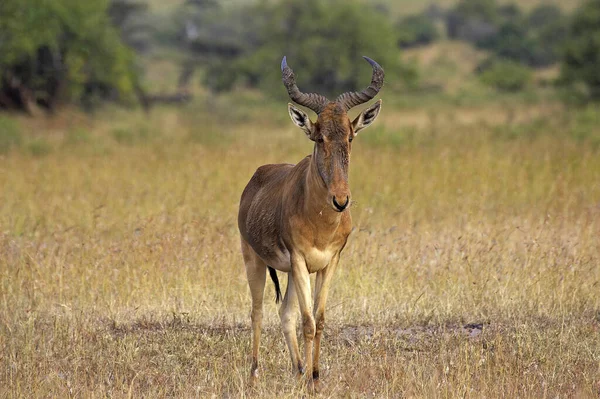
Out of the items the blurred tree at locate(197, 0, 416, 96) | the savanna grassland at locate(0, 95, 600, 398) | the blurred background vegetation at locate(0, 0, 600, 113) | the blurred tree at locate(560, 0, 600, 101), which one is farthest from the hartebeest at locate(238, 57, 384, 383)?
the blurred tree at locate(197, 0, 416, 96)

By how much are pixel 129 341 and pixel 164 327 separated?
48 centimetres

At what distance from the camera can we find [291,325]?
679cm

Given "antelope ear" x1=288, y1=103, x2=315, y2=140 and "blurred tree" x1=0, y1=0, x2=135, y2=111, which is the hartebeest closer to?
"antelope ear" x1=288, y1=103, x2=315, y2=140

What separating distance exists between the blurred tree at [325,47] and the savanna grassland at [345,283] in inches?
958

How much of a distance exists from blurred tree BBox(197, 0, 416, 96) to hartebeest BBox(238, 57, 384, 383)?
3273 cm

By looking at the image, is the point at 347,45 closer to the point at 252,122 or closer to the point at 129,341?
the point at 252,122

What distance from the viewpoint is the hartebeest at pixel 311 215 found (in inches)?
234

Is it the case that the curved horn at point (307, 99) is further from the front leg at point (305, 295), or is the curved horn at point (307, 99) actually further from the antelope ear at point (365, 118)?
the front leg at point (305, 295)

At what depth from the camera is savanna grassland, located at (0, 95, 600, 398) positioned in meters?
6.62

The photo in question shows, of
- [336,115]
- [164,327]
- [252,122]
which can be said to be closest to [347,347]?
[164,327]

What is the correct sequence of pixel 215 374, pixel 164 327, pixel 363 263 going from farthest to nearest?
pixel 363 263 < pixel 164 327 < pixel 215 374

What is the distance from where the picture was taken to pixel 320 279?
20.9ft

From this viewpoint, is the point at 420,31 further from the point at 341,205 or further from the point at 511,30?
the point at 341,205

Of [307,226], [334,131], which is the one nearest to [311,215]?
[307,226]
